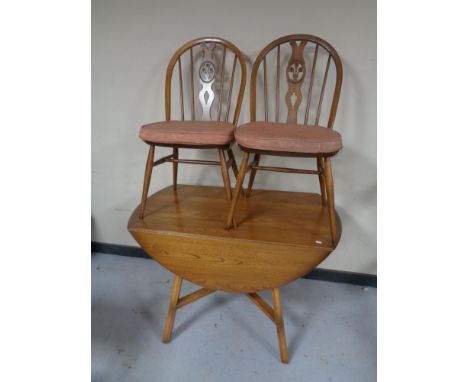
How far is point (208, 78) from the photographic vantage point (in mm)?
1511

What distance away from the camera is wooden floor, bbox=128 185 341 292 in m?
1.11

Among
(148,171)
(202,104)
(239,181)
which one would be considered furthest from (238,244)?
(202,104)

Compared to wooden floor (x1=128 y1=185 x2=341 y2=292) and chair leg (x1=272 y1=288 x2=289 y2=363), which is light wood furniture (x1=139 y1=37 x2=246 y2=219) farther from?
chair leg (x1=272 y1=288 x2=289 y2=363)

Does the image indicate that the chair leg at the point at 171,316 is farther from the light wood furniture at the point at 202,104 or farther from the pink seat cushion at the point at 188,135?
the pink seat cushion at the point at 188,135

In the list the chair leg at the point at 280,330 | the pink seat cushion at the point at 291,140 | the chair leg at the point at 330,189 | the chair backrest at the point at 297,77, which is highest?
the chair backrest at the point at 297,77

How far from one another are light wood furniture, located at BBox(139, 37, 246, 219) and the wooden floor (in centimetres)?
12

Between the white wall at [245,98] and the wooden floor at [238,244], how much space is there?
427 mm

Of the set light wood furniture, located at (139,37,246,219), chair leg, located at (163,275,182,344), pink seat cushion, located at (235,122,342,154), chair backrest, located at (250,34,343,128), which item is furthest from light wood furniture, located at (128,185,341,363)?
chair backrest, located at (250,34,343,128)

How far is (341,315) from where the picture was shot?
1506 millimetres

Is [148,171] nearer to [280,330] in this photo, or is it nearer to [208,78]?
[208,78]

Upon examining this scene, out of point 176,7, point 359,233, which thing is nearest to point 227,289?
point 359,233

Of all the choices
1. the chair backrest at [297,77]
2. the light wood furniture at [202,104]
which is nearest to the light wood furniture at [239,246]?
the light wood furniture at [202,104]

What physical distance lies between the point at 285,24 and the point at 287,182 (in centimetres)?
78

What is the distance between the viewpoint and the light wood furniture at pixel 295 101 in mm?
1046
